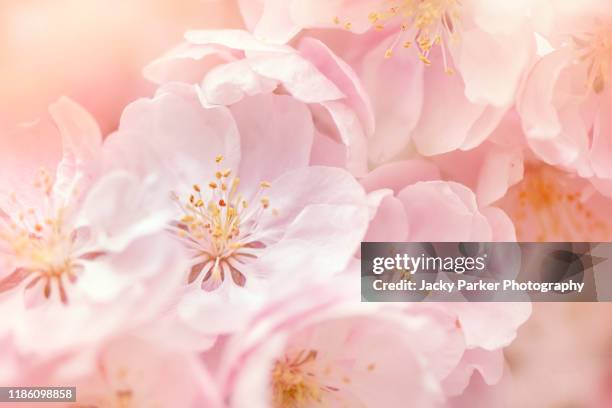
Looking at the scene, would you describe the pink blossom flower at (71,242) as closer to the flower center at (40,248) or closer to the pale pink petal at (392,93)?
the flower center at (40,248)

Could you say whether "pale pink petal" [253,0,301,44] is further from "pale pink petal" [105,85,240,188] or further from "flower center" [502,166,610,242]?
"flower center" [502,166,610,242]

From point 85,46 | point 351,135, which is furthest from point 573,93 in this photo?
point 85,46

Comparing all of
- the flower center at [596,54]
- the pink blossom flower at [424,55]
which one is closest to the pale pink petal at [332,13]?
the pink blossom flower at [424,55]

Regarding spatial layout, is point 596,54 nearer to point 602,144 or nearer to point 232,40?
point 602,144

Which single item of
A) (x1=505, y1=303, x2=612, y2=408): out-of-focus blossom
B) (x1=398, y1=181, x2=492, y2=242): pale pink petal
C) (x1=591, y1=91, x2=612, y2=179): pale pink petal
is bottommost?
(x1=505, y1=303, x2=612, y2=408): out-of-focus blossom

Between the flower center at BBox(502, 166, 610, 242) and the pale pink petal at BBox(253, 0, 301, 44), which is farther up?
the pale pink petal at BBox(253, 0, 301, 44)

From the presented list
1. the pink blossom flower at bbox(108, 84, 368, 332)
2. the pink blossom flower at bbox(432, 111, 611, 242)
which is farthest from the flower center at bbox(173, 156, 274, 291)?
the pink blossom flower at bbox(432, 111, 611, 242)

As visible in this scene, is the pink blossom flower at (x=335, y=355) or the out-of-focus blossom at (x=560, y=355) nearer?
the pink blossom flower at (x=335, y=355)
